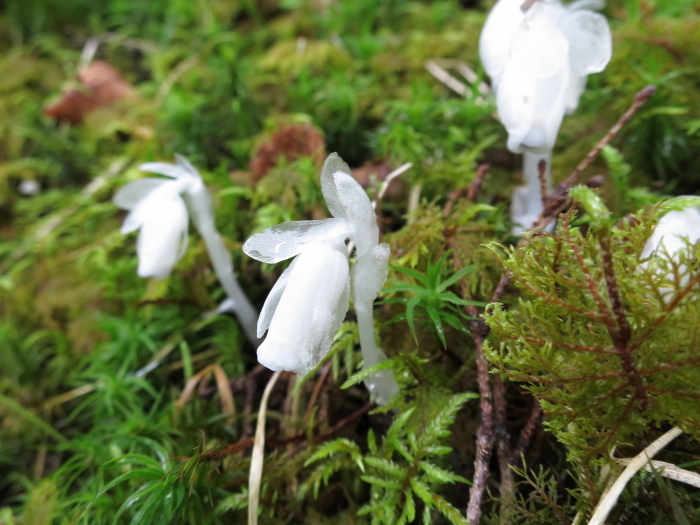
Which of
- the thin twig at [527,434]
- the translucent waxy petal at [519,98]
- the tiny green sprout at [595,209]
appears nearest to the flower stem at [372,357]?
the thin twig at [527,434]

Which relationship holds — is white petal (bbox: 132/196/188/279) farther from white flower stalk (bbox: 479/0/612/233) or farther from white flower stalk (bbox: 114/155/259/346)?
white flower stalk (bbox: 479/0/612/233)

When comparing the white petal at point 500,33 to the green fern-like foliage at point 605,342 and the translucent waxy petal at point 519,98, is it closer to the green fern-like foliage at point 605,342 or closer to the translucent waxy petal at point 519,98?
the translucent waxy petal at point 519,98

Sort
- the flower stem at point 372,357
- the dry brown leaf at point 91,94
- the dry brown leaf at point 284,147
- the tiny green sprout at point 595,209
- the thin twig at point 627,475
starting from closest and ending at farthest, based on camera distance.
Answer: the tiny green sprout at point 595,209
the thin twig at point 627,475
the flower stem at point 372,357
the dry brown leaf at point 284,147
the dry brown leaf at point 91,94

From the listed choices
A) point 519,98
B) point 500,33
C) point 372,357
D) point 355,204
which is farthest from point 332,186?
point 500,33

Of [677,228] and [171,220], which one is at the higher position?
[677,228]

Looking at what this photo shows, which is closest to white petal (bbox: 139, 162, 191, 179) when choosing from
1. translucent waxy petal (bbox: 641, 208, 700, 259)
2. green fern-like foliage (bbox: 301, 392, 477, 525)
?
green fern-like foliage (bbox: 301, 392, 477, 525)

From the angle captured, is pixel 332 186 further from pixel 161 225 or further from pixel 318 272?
pixel 161 225
